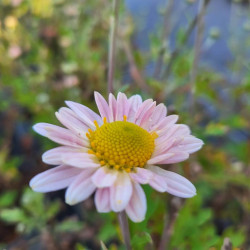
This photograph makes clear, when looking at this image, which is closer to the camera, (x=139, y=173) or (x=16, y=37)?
(x=139, y=173)

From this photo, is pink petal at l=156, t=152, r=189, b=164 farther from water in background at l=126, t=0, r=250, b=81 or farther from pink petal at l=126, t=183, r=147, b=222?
water in background at l=126, t=0, r=250, b=81

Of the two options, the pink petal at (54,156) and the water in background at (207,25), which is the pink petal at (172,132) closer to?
the pink petal at (54,156)

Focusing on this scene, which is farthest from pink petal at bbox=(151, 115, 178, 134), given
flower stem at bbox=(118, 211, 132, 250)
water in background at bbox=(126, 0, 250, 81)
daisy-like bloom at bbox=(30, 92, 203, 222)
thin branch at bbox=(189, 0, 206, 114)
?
water in background at bbox=(126, 0, 250, 81)

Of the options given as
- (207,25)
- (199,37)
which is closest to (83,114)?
(199,37)

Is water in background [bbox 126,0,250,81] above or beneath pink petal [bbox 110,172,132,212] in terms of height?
beneath

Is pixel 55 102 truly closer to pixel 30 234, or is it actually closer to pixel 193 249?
pixel 30 234

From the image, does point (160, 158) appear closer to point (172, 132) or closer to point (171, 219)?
point (172, 132)

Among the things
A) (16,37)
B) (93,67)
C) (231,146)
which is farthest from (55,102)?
(231,146)
